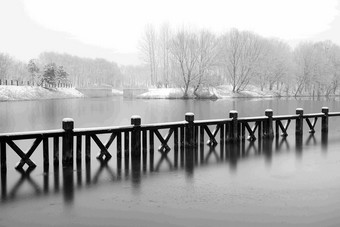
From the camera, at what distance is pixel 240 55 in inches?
3575

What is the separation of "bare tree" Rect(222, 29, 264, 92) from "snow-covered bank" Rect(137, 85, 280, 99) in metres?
1.99

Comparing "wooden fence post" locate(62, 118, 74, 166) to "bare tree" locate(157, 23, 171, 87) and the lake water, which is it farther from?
"bare tree" locate(157, 23, 171, 87)

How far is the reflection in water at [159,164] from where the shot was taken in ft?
31.3

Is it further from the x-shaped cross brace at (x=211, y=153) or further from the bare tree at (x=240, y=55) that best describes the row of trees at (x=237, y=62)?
the x-shaped cross brace at (x=211, y=153)

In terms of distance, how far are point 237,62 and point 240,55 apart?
1873mm

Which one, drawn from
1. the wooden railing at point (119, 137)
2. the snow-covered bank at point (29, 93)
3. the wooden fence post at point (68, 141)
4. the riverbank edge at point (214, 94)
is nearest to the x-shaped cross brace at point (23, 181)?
the wooden railing at point (119, 137)

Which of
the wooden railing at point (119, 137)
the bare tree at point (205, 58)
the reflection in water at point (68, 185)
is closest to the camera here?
the reflection in water at point (68, 185)

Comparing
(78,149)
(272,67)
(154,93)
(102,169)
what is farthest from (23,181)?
(272,67)

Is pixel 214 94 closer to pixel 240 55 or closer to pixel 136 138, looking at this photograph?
pixel 240 55

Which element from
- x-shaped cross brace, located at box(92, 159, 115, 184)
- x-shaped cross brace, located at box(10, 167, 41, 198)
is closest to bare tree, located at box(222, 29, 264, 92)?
x-shaped cross brace, located at box(92, 159, 115, 184)

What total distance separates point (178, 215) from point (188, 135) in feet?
24.6

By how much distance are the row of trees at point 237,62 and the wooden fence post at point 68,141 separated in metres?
69.9

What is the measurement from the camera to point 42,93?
3428 inches

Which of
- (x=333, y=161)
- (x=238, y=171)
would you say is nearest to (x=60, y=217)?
(x=238, y=171)
